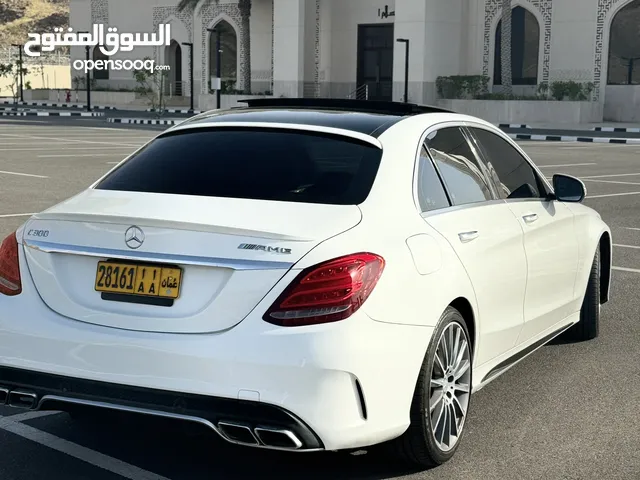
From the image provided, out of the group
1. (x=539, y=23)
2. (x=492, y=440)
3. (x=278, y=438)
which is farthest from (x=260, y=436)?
(x=539, y=23)

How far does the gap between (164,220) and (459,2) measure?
150 feet

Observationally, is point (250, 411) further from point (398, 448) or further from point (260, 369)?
point (398, 448)

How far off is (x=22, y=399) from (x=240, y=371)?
0.97m

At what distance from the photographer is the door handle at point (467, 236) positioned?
468cm

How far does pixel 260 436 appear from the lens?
3.80 metres

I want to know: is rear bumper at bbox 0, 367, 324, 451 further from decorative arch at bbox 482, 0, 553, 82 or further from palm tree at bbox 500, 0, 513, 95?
decorative arch at bbox 482, 0, 553, 82

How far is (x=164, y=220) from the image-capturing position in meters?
4.02

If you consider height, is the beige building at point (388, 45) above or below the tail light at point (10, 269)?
above

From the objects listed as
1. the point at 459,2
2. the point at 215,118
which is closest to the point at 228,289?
the point at 215,118

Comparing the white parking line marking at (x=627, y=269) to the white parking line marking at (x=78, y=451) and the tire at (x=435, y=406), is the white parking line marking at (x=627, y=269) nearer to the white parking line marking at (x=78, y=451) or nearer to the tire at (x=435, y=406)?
the tire at (x=435, y=406)

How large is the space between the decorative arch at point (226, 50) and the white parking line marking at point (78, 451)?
55.0 metres

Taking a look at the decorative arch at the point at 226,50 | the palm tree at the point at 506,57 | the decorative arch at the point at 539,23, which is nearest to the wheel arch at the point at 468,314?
the palm tree at the point at 506,57

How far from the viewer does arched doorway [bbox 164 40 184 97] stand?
6338cm

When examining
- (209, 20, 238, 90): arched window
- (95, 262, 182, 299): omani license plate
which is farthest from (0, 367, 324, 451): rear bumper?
(209, 20, 238, 90): arched window
